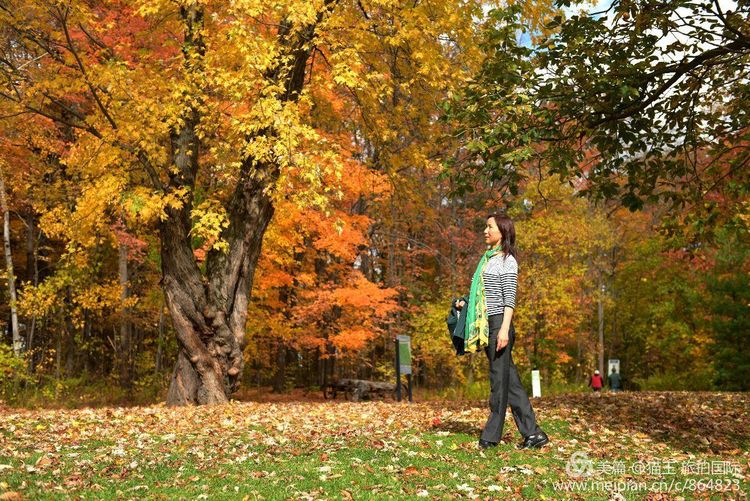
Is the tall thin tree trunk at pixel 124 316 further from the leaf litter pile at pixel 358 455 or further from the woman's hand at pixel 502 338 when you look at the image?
the woman's hand at pixel 502 338

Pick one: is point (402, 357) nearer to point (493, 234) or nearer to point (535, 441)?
point (535, 441)

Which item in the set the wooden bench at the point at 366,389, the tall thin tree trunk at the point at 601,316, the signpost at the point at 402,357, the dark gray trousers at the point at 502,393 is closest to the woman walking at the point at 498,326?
the dark gray trousers at the point at 502,393

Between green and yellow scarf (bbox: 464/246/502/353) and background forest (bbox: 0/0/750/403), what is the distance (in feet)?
4.74

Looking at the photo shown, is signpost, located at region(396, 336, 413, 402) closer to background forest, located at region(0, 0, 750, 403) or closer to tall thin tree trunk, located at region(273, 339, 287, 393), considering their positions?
background forest, located at region(0, 0, 750, 403)

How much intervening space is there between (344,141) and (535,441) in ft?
46.0

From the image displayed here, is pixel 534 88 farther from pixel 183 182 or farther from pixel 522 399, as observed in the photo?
pixel 183 182

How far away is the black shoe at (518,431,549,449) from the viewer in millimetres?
6445

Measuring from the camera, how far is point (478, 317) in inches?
251

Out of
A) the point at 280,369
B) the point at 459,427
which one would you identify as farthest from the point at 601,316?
the point at 459,427

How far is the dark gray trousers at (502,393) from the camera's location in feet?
20.7

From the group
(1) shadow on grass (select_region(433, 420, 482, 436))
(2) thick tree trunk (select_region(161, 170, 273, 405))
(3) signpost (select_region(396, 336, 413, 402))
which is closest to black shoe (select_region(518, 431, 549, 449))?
(1) shadow on grass (select_region(433, 420, 482, 436))

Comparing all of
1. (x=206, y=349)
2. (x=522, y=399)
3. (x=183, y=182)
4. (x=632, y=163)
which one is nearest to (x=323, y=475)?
(x=522, y=399)

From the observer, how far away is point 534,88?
317 inches

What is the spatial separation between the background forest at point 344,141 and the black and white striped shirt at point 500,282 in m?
1.38
